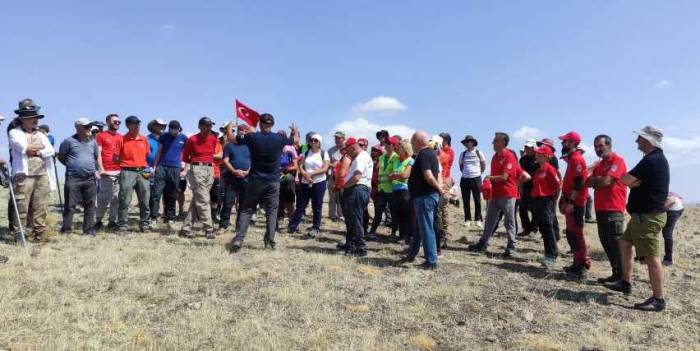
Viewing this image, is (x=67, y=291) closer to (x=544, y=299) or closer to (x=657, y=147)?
(x=544, y=299)

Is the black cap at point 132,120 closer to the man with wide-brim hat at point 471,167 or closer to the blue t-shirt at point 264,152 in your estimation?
the blue t-shirt at point 264,152

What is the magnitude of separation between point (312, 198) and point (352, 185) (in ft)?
7.31

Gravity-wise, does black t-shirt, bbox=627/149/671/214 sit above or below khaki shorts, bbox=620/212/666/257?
above

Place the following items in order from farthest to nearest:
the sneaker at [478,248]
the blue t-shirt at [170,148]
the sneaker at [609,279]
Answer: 1. the blue t-shirt at [170,148]
2. the sneaker at [478,248]
3. the sneaker at [609,279]

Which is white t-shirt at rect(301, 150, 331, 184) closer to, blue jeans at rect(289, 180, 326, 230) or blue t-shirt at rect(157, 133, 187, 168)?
blue jeans at rect(289, 180, 326, 230)

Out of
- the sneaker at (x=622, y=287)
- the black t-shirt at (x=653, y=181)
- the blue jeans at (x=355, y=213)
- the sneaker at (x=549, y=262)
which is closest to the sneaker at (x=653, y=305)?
the sneaker at (x=622, y=287)

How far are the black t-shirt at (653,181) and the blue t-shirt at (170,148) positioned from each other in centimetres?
828

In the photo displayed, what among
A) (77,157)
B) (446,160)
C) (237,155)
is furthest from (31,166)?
(446,160)

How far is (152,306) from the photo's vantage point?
5117 millimetres

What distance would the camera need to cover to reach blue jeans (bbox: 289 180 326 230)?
32.6ft

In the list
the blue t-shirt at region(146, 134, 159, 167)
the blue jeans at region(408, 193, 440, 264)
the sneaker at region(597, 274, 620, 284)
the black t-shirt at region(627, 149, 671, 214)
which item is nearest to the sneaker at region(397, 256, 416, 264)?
the blue jeans at region(408, 193, 440, 264)

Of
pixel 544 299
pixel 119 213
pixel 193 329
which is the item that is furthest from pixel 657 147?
pixel 119 213

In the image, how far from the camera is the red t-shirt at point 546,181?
7.93 m

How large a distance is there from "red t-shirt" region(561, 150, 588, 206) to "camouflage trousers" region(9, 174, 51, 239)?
8.62m
